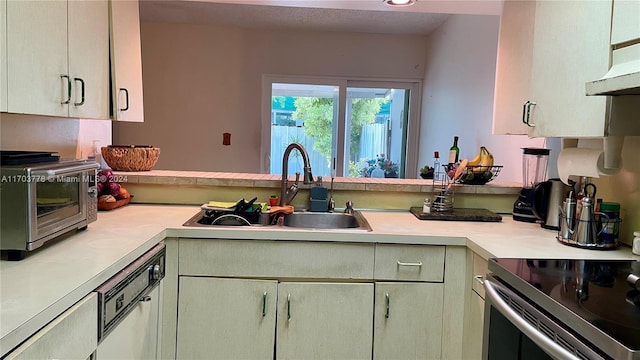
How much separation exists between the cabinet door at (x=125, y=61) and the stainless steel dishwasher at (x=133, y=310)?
2.38 feet

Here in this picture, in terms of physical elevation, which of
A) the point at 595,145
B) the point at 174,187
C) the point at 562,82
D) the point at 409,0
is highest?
the point at 409,0

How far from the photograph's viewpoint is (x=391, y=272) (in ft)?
5.93

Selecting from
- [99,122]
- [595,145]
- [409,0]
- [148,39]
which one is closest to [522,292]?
[595,145]

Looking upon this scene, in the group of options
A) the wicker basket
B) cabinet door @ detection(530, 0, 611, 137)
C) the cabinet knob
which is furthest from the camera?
the wicker basket

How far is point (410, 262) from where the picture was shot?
180 cm

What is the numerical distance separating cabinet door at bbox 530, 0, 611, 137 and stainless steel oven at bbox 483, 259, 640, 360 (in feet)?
1.59

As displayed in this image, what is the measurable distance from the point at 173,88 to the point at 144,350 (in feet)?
12.0

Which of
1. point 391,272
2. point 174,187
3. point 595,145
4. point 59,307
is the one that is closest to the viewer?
point 59,307

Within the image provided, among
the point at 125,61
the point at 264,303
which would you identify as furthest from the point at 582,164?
the point at 125,61

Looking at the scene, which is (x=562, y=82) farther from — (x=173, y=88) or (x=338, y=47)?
(x=173, y=88)

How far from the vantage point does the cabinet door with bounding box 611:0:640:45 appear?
1288mm

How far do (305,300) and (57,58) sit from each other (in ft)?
4.04

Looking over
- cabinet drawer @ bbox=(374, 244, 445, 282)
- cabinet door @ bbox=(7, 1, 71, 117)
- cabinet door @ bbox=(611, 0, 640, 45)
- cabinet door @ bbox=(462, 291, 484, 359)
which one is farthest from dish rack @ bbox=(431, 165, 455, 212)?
cabinet door @ bbox=(7, 1, 71, 117)

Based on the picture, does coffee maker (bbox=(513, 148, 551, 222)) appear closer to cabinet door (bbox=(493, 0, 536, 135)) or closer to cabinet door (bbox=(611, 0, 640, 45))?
cabinet door (bbox=(493, 0, 536, 135))
